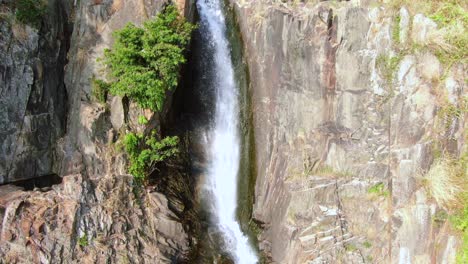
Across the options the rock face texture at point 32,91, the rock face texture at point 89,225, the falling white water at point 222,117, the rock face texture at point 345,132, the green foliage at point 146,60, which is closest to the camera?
the rock face texture at point 89,225

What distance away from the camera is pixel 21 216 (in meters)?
12.8

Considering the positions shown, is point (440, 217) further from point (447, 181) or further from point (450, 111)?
point (450, 111)

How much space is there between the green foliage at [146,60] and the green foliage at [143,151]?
46.8 inches

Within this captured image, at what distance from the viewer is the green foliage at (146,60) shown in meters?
14.1

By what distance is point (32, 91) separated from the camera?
1641 cm

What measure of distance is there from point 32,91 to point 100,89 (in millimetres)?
→ 3542

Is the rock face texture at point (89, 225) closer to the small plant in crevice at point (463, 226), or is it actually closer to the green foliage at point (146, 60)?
the green foliage at point (146, 60)

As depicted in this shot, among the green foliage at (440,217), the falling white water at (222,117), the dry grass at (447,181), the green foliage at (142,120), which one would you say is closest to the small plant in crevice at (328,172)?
the dry grass at (447,181)

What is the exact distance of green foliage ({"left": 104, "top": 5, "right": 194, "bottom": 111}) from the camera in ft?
46.4

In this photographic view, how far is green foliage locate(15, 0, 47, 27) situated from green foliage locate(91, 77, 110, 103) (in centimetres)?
382

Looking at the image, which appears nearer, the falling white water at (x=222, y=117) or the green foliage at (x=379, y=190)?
the green foliage at (x=379, y=190)

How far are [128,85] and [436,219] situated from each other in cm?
1077

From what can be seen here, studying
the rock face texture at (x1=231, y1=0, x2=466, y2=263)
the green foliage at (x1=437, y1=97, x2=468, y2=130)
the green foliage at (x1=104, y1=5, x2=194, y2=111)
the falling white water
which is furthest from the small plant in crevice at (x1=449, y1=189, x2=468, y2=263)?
the green foliage at (x1=104, y1=5, x2=194, y2=111)

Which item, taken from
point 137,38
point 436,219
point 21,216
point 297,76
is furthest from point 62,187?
point 436,219
